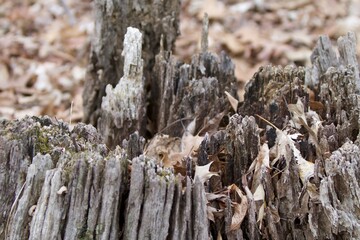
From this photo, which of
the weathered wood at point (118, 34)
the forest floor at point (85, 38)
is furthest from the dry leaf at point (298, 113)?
the forest floor at point (85, 38)

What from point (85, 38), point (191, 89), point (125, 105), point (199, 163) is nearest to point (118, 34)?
point (125, 105)

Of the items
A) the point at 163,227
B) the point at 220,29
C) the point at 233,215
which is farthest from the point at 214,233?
the point at 220,29

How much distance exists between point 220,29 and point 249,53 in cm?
87

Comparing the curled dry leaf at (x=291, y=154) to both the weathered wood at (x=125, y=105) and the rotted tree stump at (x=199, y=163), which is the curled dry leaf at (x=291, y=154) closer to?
the rotted tree stump at (x=199, y=163)

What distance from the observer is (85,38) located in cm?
684

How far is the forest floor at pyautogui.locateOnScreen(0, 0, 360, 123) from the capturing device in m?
5.60

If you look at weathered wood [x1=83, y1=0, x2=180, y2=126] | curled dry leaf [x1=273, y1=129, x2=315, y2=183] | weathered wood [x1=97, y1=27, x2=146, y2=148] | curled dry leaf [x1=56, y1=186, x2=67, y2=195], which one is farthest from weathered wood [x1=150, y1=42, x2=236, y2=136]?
curled dry leaf [x1=56, y1=186, x2=67, y2=195]

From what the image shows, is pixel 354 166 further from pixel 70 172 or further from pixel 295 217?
pixel 70 172

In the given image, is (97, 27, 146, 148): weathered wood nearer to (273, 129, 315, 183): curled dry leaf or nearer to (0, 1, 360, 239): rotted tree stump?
(0, 1, 360, 239): rotted tree stump

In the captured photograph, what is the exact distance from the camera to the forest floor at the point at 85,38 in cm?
560

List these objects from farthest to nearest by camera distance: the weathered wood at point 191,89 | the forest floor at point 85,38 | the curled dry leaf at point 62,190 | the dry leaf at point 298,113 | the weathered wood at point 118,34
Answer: the forest floor at point 85,38, the weathered wood at point 118,34, the weathered wood at point 191,89, the dry leaf at point 298,113, the curled dry leaf at point 62,190

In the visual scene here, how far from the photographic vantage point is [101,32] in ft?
11.8

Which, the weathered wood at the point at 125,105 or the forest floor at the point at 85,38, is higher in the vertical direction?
the forest floor at the point at 85,38

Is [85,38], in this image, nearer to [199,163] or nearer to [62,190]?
[199,163]
